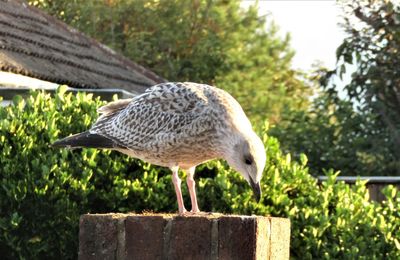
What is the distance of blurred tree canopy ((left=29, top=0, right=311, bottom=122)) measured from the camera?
2989 centimetres

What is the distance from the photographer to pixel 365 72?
54.3 feet

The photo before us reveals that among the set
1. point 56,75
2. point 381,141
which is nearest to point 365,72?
point 381,141

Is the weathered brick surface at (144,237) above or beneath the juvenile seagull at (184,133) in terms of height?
beneath

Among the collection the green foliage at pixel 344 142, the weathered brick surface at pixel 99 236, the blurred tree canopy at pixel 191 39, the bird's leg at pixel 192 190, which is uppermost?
the blurred tree canopy at pixel 191 39

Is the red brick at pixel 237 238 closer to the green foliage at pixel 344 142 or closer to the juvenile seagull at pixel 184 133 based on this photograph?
the juvenile seagull at pixel 184 133

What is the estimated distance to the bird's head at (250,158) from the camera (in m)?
5.96

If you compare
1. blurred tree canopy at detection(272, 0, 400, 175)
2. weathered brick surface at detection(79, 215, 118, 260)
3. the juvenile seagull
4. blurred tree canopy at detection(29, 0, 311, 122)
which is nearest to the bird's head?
the juvenile seagull

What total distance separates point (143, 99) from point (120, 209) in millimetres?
1994

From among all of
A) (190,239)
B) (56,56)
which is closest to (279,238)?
(190,239)

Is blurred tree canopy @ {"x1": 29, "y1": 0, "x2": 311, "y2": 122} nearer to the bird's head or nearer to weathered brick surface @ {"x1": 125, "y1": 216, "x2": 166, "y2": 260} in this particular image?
the bird's head

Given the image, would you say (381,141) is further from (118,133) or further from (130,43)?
(130,43)

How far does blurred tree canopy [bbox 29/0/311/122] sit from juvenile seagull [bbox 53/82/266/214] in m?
22.3

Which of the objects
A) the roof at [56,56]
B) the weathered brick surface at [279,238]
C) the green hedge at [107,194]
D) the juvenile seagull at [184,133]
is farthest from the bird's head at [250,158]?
the roof at [56,56]

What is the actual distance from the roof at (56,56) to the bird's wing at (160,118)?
555 centimetres
